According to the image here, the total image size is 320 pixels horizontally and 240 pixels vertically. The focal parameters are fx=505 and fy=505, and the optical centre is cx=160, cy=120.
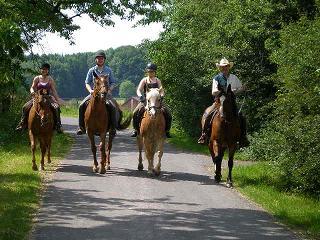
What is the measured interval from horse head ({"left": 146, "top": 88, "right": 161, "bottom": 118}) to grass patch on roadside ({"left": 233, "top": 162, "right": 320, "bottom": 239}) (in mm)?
2911

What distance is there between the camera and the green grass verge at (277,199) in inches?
373

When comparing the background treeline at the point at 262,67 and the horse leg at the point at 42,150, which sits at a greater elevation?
the background treeline at the point at 262,67

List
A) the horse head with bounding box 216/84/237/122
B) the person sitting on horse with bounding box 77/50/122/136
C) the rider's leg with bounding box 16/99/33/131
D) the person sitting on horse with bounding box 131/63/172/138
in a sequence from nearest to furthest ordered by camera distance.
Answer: the horse head with bounding box 216/84/237/122 → the person sitting on horse with bounding box 131/63/172/138 → the person sitting on horse with bounding box 77/50/122/136 → the rider's leg with bounding box 16/99/33/131

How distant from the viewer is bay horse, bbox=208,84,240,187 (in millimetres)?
12867

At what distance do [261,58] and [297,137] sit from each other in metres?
8.83

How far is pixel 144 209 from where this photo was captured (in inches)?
391

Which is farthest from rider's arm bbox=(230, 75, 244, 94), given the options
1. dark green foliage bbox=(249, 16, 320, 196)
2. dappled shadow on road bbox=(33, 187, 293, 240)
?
dappled shadow on road bbox=(33, 187, 293, 240)

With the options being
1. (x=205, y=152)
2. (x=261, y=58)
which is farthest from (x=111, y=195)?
(x=261, y=58)

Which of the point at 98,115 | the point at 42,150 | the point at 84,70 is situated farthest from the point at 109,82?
the point at 84,70

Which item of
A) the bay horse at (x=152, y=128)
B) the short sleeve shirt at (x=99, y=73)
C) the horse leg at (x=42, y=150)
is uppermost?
the short sleeve shirt at (x=99, y=73)

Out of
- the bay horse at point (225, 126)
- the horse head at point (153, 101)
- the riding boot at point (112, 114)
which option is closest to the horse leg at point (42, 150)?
the riding boot at point (112, 114)

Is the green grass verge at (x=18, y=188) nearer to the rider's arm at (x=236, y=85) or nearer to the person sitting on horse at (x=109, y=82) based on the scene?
the person sitting on horse at (x=109, y=82)

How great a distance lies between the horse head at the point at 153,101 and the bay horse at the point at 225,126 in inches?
61.7

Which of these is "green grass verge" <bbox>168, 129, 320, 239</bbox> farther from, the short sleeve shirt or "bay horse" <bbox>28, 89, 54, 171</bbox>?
"bay horse" <bbox>28, 89, 54, 171</bbox>
